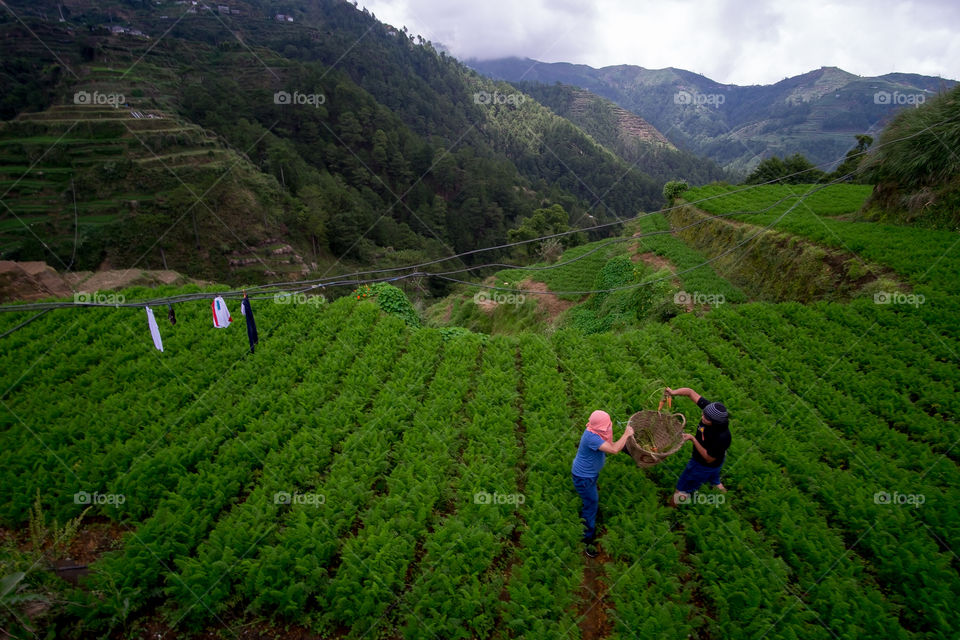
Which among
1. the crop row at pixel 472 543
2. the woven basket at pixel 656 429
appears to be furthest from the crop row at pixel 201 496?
the woven basket at pixel 656 429

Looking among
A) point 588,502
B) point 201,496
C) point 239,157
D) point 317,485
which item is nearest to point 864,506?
point 588,502

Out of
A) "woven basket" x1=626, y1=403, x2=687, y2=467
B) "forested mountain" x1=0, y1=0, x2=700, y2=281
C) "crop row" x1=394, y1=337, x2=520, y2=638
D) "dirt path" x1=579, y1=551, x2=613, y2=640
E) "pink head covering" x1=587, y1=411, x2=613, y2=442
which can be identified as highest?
"forested mountain" x1=0, y1=0, x2=700, y2=281

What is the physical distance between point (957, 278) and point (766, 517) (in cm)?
950

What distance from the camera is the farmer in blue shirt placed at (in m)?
5.27

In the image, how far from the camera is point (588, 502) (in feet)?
18.4

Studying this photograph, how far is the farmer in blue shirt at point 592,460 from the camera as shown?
527cm

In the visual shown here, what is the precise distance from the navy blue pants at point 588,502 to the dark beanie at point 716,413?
5.78 feet

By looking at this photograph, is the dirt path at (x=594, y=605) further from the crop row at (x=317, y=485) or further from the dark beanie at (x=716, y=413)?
the crop row at (x=317, y=485)

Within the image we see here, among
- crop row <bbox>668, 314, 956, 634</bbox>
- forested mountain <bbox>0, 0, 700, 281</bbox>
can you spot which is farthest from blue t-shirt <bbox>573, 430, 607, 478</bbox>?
forested mountain <bbox>0, 0, 700, 281</bbox>

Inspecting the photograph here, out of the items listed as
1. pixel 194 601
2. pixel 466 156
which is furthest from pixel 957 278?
pixel 466 156

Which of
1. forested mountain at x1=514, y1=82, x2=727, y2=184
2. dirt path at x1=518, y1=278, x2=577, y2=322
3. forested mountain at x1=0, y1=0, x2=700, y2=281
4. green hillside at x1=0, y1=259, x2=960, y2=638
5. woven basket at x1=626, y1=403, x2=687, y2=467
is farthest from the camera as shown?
forested mountain at x1=514, y1=82, x2=727, y2=184

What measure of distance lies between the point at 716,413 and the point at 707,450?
1.82 feet

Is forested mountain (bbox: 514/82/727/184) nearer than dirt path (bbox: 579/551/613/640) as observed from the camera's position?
No

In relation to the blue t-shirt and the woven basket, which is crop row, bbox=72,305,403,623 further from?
the woven basket
